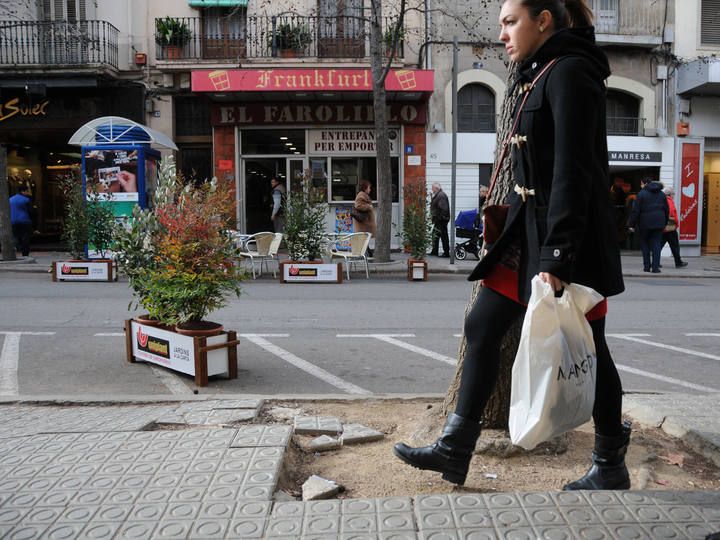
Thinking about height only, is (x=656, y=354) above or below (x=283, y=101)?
below

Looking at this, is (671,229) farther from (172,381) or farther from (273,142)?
(172,381)

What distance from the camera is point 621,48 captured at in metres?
20.7

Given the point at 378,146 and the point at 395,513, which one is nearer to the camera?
the point at 395,513

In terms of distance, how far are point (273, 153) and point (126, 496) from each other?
18216 mm

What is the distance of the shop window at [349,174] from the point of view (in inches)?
801

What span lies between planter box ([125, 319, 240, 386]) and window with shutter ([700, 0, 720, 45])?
20.7m

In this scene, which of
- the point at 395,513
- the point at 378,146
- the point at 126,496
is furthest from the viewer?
the point at 378,146

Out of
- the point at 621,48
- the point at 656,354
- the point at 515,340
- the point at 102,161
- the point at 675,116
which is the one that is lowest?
the point at 656,354

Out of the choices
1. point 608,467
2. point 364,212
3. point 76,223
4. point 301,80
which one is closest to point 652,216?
point 364,212

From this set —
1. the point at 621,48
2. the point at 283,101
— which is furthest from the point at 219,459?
the point at 621,48

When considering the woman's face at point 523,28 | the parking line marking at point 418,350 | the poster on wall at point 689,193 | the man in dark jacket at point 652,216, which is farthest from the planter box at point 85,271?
the poster on wall at point 689,193

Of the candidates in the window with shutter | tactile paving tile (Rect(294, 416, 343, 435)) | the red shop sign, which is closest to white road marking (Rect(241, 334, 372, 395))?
tactile paving tile (Rect(294, 416, 343, 435))

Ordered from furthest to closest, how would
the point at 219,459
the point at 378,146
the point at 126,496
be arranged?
the point at 378,146, the point at 219,459, the point at 126,496

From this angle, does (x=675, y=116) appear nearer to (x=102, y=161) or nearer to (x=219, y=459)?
(x=102, y=161)
